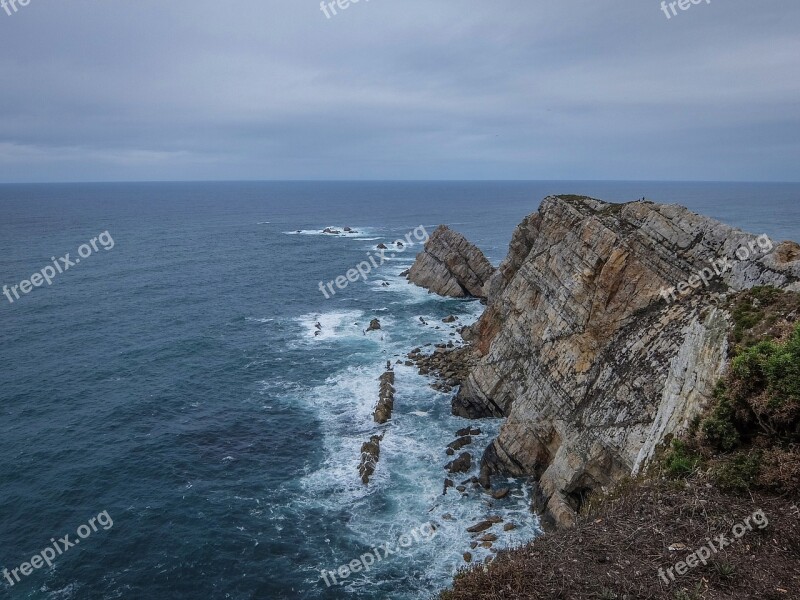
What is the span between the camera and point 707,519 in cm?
1402

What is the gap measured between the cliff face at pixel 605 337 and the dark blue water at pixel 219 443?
387 centimetres

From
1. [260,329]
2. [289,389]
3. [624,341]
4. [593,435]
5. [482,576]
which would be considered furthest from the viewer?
[260,329]

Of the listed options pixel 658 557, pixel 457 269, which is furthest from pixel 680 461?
pixel 457 269

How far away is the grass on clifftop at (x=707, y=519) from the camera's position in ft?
40.3

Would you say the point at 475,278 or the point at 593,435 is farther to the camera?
the point at 475,278

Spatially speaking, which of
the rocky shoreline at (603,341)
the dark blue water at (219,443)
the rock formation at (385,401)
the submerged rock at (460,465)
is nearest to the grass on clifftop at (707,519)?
the rocky shoreline at (603,341)

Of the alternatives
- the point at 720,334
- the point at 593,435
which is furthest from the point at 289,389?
the point at 720,334

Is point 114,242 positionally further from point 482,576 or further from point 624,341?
point 482,576

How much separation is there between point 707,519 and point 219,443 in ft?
127

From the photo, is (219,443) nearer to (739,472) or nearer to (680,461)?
(680,461)

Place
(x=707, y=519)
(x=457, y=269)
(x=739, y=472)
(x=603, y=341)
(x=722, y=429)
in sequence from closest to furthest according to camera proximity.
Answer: (x=707, y=519), (x=739, y=472), (x=722, y=429), (x=603, y=341), (x=457, y=269)

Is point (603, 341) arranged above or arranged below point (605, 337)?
below

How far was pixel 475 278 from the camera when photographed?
85875 millimetres

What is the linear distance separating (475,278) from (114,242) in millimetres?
101930
